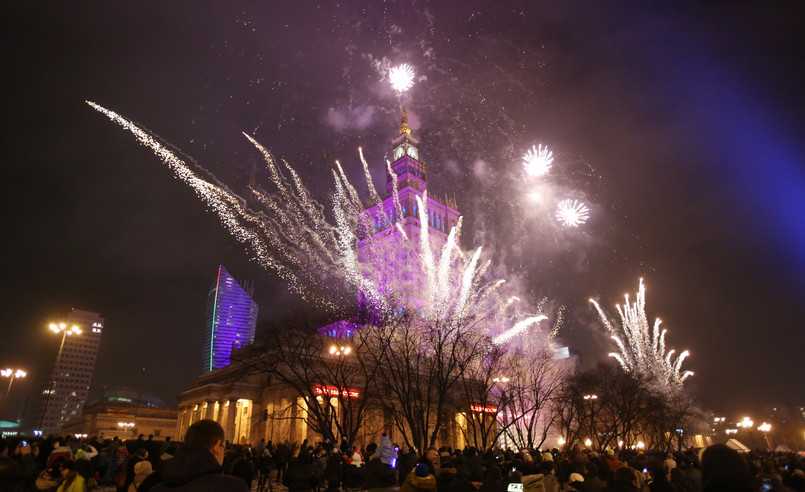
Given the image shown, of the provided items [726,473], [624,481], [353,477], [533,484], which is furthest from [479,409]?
[726,473]

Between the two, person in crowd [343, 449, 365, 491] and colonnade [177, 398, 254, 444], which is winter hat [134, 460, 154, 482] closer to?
person in crowd [343, 449, 365, 491]

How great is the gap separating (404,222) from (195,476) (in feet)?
263

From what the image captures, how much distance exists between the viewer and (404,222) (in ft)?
273

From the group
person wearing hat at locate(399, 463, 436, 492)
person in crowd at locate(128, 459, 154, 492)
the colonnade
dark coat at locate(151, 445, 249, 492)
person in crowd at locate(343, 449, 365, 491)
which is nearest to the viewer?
dark coat at locate(151, 445, 249, 492)

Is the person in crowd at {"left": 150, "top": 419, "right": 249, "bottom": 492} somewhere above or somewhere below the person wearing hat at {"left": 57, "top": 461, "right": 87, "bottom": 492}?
above

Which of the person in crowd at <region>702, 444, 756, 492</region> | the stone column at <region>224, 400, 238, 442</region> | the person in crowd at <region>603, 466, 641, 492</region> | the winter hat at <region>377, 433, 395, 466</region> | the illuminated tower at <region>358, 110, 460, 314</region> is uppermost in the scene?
the illuminated tower at <region>358, 110, 460, 314</region>

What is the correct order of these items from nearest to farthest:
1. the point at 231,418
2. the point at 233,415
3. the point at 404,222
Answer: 1. the point at 231,418
2. the point at 233,415
3. the point at 404,222

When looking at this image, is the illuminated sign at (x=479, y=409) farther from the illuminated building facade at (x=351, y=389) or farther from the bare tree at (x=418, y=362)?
the illuminated building facade at (x=351, y=389)

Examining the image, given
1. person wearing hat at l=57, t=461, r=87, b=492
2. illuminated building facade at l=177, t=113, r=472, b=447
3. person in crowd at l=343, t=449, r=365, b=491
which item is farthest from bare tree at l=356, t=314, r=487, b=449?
person wearing hat at l=57, t=461, r=87, b=492

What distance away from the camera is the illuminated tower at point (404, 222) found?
75.1m

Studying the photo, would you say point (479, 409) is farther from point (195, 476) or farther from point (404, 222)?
point (195, 476)

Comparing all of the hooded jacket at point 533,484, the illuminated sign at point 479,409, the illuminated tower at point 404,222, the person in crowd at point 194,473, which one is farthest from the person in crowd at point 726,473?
the illuminated tower at point 404,222

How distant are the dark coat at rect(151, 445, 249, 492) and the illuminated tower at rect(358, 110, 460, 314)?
64965mm

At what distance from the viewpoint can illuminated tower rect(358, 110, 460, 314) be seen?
75.1m
